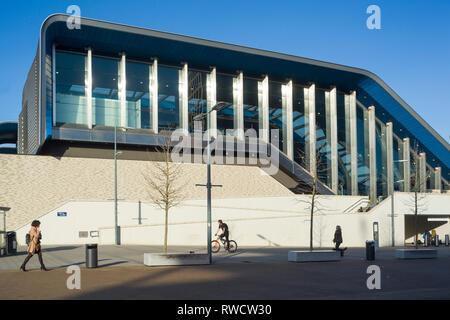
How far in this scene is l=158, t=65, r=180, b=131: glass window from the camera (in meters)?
39.8

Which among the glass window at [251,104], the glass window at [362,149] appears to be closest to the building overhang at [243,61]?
the glass window at [251,104]

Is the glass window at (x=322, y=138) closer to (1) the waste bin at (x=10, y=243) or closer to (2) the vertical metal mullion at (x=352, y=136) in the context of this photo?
(2) the vertical metal mullion at (x=352, y=136)

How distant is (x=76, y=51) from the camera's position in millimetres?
38000

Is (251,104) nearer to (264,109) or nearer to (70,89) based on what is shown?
(264,109)

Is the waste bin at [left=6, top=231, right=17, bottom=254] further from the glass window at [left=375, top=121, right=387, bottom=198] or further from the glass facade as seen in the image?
the glass window at [left=375, top=121, right=387, bottom=198]

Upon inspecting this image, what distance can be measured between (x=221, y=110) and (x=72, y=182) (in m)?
15.1

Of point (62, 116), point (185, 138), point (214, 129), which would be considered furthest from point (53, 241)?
point (214, 129)

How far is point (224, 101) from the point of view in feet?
143

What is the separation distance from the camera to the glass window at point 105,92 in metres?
37.4

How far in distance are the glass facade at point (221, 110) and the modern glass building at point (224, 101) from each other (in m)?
0.09

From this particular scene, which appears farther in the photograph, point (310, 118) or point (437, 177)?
point (437, 177)

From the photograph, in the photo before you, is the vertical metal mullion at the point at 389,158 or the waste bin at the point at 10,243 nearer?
the waste bin at the point at 10,243

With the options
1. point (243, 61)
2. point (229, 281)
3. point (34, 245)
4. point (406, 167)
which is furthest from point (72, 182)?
point (406, 167)
